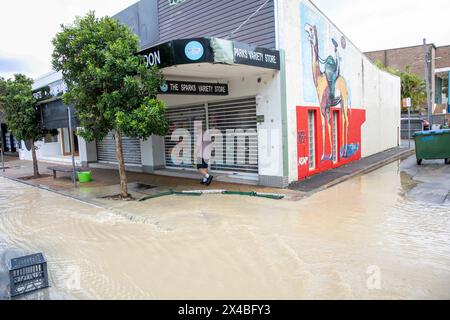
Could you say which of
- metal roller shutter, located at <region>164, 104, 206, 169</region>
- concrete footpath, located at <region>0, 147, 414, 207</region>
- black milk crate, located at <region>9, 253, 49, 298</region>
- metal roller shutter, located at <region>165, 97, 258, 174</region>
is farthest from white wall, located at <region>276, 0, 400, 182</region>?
black milk crate, located at <region>9, 253, 49, 298</region>

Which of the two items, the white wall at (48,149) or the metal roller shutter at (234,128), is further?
the white wall at (48,149)

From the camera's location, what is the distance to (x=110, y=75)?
841cm

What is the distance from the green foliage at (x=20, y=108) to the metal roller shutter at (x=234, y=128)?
20.2 feet

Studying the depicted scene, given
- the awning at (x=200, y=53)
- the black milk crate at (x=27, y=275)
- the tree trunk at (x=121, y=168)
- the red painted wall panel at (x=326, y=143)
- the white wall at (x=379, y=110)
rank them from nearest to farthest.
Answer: the black milk crate at (x=27, y=275), the awning at (x=200, y=53), the tree trunk at (x=121, y=168), the red painted wall panel at (x=326, y=143), the white wall at (x=379, y=110)

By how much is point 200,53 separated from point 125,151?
9.46 m

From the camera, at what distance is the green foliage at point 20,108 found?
13.8 meters

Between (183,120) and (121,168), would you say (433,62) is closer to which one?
(183,120)

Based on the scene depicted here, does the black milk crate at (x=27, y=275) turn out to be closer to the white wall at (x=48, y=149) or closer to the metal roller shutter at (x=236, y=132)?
the metal roller shutter at (x=236, y=132)

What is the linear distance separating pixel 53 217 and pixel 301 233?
546cm

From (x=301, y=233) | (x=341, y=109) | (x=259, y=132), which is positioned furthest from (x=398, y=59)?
(x=301, y=233)

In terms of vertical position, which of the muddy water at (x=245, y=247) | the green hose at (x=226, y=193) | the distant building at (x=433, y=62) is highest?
the distant building at (x=433, y=62)

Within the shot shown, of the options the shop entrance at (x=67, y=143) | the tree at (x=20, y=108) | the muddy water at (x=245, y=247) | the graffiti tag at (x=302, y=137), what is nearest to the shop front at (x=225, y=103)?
the graffiti tag at (x=302, y=137)

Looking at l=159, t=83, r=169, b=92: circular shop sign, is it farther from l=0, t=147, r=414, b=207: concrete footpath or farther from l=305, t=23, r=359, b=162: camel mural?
l=305, t=23, r=359, b=162: camel mural

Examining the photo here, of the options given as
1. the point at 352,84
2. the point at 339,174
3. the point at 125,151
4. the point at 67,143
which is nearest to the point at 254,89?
the point at 339,174
